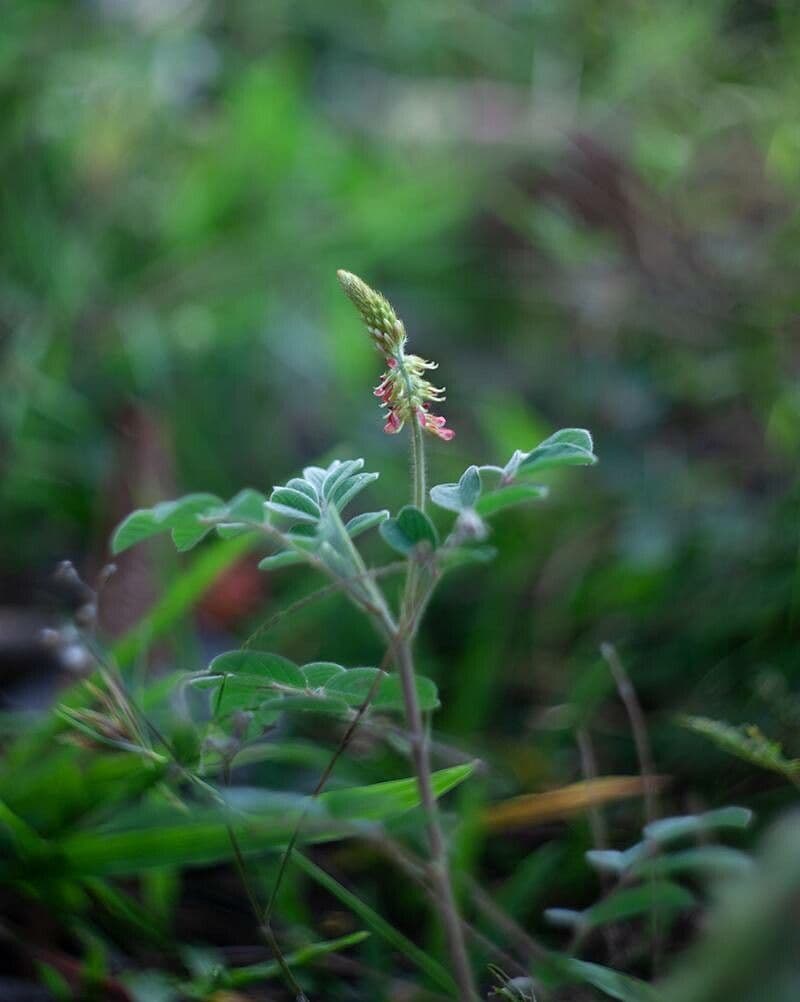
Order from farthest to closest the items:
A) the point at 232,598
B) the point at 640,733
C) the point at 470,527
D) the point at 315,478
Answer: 1. the point at 232,598
2. the point at 640,733
3. the point at 315,478
4. the point at 470,527

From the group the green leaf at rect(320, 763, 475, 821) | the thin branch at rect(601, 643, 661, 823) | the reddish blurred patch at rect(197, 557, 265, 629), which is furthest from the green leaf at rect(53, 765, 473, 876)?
the reddish blurred patch at rect(197, 557, 265, 629)

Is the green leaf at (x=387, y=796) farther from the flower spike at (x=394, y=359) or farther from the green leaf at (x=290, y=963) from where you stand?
the flower spike at (x=394, y=359)

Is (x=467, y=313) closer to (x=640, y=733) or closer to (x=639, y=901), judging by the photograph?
(x=640, y=733)

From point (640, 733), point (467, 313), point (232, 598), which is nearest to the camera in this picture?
point (640, 733)

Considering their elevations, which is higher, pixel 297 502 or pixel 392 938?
pixel 297 502

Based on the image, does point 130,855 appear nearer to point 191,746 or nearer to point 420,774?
point 191,746

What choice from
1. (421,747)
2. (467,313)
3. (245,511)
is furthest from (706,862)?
(467,313)

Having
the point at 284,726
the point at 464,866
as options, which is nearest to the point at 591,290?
the point at 284,726
